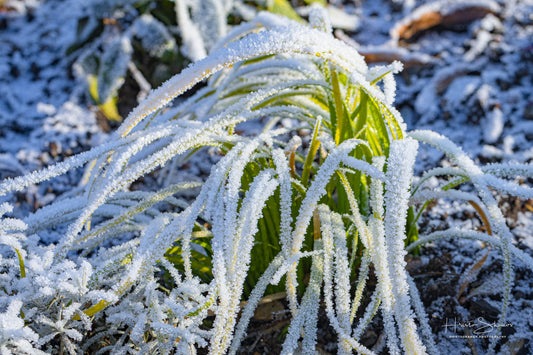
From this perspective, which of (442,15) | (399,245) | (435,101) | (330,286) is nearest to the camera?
(399,245)

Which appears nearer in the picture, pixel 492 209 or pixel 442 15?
pixel 492 209

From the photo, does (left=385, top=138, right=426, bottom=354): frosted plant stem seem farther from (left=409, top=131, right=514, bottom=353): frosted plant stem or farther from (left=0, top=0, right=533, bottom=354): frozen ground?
(left=0, top=0, right=533, bottom=354): frozen ground

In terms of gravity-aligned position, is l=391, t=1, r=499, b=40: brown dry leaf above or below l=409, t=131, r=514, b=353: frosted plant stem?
above

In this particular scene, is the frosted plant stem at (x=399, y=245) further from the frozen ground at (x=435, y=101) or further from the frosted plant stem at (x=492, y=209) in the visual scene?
the frozen ground at (x=435, y=101)

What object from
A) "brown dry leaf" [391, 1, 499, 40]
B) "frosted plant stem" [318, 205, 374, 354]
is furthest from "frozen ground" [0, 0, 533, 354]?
"frosted plant stem" [318, 205, 374, 354]

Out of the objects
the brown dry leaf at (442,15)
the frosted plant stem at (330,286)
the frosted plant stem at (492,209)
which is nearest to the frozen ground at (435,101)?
the brown dry leaf at (442,15)

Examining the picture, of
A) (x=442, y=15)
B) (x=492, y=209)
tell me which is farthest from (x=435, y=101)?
(x=492, y=209)

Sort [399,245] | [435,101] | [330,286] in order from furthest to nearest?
1. [435,101]
2. [330,286]
3. [399,245]

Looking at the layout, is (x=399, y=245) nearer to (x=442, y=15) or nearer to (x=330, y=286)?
(x=330, y=286)

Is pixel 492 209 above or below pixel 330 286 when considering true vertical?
above
